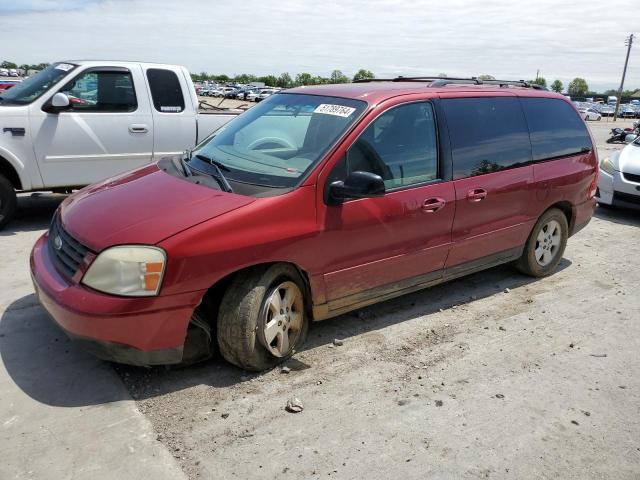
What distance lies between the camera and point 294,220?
3477mm

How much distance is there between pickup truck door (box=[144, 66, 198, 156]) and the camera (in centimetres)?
712

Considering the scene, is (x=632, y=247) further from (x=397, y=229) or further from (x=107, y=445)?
(x=107, y=445)

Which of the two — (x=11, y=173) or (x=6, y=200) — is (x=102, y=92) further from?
(x=6, y=200)

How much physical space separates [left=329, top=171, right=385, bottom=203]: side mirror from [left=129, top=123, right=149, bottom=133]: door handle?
4226mm

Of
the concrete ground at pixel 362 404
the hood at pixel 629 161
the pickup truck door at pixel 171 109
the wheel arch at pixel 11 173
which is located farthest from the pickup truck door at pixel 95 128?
the hood at pixel 629 161

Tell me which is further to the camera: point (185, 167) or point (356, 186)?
point (185, 167)

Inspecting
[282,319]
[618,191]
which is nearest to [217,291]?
[282,319]

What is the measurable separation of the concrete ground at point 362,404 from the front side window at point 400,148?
1192mm

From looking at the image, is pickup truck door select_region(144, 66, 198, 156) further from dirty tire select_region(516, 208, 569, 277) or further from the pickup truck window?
dirty tire select_region(516, 208, 569, 277)

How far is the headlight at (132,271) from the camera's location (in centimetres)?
303

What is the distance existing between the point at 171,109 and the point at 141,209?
4252 millimetres

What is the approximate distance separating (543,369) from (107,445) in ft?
9.12

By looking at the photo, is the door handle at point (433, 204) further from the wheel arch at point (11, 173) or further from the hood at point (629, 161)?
the hood at point (629, 161)

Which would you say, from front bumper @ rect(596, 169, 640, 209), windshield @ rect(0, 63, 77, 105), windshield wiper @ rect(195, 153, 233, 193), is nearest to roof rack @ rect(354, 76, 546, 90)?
windshield wiper @ rect(195, 153, 233, 193)
